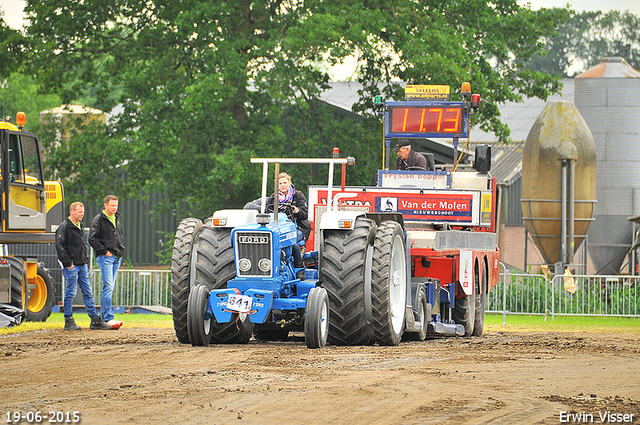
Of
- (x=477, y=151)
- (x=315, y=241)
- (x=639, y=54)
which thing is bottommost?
(x=315, y=241)

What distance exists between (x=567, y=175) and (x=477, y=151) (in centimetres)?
1015

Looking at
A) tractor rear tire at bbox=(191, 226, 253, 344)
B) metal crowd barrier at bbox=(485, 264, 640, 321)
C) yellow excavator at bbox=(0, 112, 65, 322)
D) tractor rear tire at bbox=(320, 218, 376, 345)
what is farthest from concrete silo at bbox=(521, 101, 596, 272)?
tractor rear tire at bbox=(191, 226, 253, 344)

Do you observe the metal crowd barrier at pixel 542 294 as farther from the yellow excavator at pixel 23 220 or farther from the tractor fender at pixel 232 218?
the tractor fender at pixel 232 218

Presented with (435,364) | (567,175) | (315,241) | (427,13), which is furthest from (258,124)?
(435,364)

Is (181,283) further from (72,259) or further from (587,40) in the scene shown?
(587,40)

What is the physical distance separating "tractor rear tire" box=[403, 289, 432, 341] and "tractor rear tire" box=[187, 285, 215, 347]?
3.31 meters

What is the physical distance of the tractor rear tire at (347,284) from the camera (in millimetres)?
10742

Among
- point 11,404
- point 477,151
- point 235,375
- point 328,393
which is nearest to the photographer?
point 11,404

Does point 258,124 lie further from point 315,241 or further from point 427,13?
point 315,241

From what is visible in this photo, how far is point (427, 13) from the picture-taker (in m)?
24.9

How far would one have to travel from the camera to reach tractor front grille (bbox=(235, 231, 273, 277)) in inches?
413

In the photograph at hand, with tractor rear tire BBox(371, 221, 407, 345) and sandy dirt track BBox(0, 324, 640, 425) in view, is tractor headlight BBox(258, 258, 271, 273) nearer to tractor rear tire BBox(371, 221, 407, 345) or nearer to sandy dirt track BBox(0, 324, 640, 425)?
sandy dirt track BBox(0, 324, 640, 425)

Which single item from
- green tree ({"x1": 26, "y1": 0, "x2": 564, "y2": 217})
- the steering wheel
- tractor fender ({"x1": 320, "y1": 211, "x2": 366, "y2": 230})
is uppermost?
green tree ({"x1": 26, "y1": 0, "x2": 564, "y2": 217})

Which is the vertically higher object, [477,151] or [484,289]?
[477,151]
